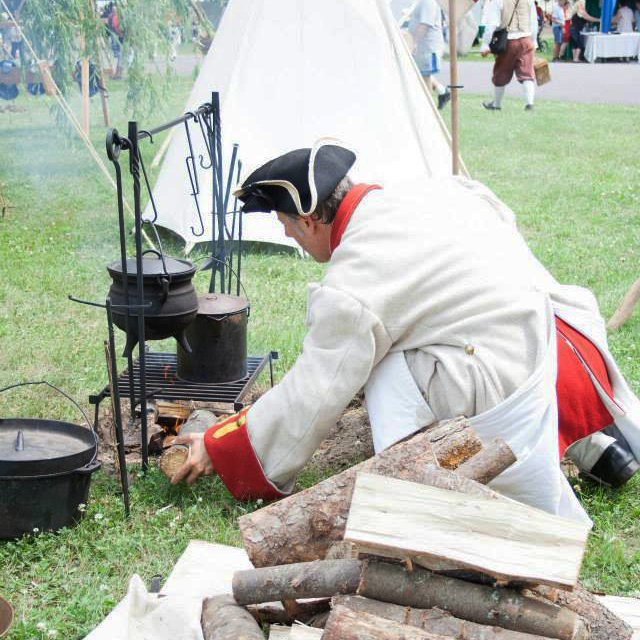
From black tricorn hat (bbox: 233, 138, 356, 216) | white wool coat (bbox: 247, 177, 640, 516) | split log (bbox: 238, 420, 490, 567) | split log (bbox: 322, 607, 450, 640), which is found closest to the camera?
split log (bbox: 322, 607, 450, 640)

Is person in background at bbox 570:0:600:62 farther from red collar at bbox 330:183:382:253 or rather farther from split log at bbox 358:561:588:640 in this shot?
split log at bbox 358:561:588:640

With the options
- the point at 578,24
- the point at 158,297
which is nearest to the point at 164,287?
the point at 158,297

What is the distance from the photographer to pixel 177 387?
151 inches

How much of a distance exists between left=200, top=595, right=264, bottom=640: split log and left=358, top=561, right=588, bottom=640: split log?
0.34m

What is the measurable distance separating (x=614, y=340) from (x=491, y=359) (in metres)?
2.61

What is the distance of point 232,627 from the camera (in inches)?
94.7

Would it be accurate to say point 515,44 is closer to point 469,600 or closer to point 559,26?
point 559,26

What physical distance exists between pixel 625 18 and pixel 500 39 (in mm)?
10304

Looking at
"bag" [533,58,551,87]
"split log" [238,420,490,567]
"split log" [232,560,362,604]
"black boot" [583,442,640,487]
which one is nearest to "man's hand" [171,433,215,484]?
"split log" [238,420,490,567]

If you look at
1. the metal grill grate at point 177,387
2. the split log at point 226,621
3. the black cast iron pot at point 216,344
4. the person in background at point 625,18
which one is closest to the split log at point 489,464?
the split log at point 226,621

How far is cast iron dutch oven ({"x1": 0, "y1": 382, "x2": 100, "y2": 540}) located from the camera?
3051mm

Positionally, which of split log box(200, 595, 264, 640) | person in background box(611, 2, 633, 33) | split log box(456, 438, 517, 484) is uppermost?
person in background box(611, 2, 633, 33)

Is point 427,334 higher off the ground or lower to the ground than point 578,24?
lower

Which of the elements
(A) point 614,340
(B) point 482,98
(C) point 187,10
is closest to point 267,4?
(C) point 187,10
